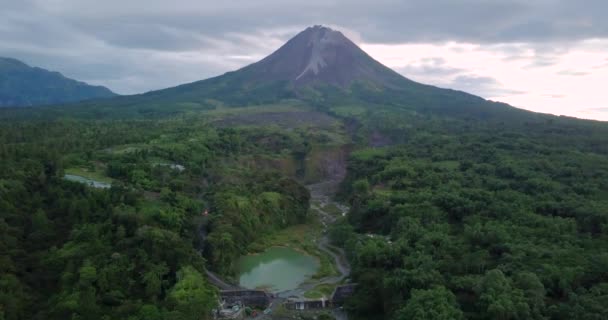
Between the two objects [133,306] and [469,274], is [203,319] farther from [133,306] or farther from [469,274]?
[469,274]

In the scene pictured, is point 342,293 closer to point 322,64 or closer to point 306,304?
point 306,304

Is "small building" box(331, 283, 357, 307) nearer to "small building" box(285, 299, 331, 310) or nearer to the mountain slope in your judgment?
"small building" box(285, 299, 331, 310)

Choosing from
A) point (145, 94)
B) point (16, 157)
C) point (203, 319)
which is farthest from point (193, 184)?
point (145, 94)

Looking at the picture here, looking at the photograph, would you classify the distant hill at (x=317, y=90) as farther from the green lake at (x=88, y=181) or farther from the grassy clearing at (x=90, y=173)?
the green lake at (x=88, y=181)

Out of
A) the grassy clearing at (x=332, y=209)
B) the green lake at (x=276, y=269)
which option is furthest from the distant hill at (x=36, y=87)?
the green lake at (x=276, y=269)

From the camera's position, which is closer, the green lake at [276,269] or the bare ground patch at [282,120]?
the green lake at [276,269]

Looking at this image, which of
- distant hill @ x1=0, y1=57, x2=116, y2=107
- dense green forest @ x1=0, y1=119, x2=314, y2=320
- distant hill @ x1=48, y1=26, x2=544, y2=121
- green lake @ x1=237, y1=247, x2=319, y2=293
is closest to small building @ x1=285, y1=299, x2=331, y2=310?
green lake @ x1=237, y1=247, x2=319, y2=293

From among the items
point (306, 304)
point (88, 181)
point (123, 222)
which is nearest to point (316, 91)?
point (88, 181)
